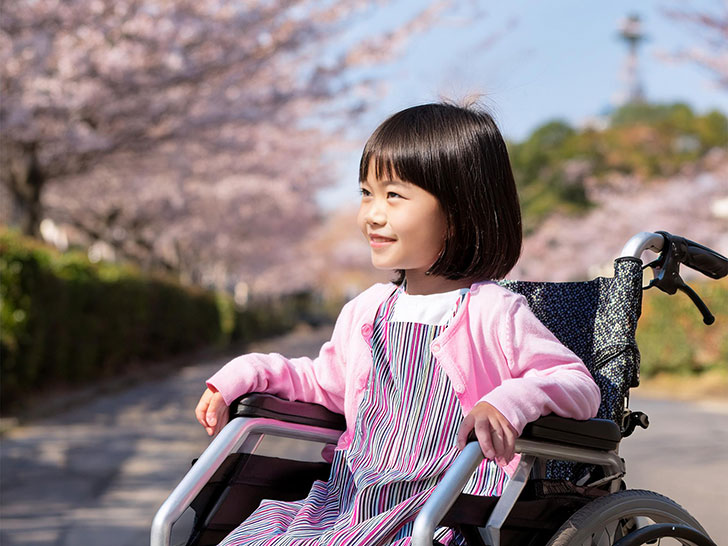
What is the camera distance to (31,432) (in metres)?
6.40

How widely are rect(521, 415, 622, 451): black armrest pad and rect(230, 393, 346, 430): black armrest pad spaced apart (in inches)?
22.5

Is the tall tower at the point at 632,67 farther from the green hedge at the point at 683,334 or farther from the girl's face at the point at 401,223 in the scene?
the girl's face at the point at 401,223

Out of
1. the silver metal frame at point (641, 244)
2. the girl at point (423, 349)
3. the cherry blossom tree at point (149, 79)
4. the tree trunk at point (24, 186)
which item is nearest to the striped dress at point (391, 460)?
the girl at point (423, 349)

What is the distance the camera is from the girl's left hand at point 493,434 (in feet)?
4.56

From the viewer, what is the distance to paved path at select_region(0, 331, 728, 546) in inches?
153

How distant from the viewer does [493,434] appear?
1.40 metres

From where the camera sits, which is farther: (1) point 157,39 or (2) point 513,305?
(1) point 157,39

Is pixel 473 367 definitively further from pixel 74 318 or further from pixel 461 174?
pixel 74 318

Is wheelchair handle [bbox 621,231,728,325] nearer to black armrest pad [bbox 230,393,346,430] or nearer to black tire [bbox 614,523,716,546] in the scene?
black tire [bbox 614,523,716,546]

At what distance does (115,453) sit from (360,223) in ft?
14.7

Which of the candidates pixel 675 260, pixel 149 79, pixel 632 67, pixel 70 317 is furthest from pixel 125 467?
pixel 632 67

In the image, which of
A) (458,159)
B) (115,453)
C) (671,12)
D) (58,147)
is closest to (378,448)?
(458,159)

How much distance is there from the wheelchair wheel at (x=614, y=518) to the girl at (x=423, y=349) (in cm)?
16

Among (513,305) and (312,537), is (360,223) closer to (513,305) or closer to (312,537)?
(513,305)
